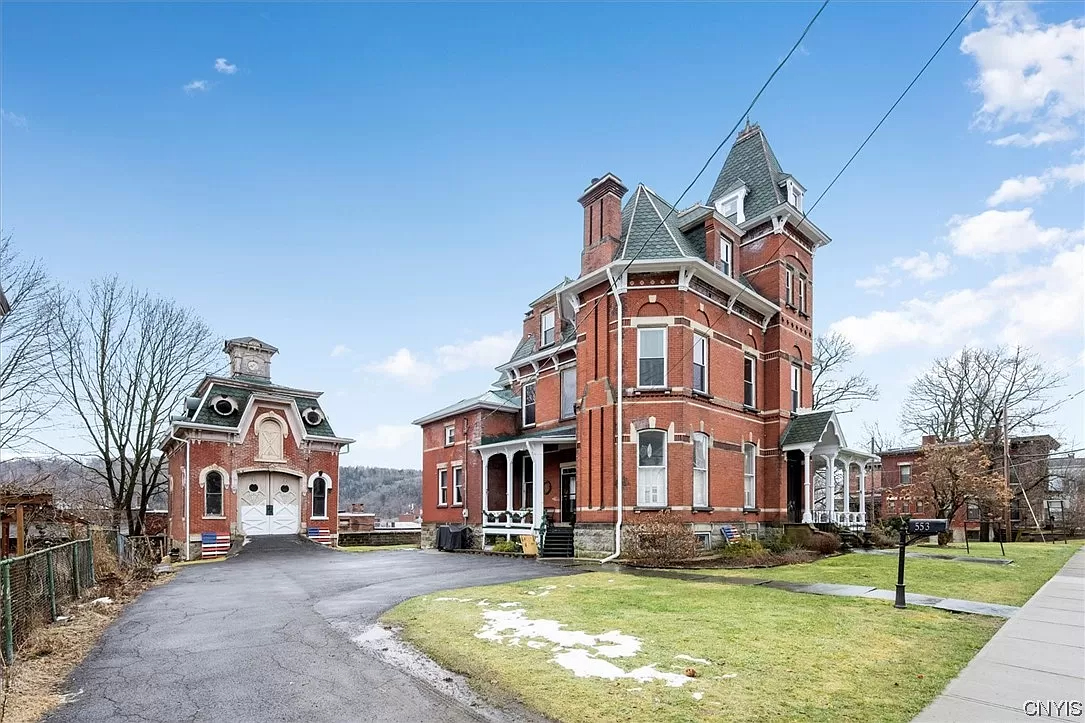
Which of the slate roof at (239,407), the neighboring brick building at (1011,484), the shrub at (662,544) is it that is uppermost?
the slate roof at (239,407)

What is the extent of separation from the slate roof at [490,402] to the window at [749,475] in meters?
10.1

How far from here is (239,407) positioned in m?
29.2

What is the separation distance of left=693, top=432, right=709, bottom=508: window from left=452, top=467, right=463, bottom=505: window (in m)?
11.9

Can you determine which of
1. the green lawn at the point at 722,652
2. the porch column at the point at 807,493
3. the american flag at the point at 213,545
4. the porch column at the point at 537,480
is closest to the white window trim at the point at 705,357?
the porch column at the point at 807,493

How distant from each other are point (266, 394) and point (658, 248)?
19.3m

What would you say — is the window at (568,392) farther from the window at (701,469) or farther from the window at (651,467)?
the window at (701,469)

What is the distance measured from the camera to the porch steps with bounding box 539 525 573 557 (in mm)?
21953

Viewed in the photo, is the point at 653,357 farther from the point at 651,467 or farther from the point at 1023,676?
the point at 1023,676

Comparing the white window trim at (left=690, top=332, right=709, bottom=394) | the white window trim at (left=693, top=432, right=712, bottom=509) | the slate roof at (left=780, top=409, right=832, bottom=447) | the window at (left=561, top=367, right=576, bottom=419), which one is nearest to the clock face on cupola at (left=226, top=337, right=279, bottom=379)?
the window at (left=561, top=367, right=576, bottom=419)

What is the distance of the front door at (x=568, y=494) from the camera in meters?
25.4

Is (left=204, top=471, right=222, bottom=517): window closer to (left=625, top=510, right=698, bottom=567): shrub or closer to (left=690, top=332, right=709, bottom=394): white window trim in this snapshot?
(left=625, top=510, right=698, bottom=567): shrub

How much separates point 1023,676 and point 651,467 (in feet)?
46.3

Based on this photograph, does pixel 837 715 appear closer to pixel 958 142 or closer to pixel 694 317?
pixel 958 142

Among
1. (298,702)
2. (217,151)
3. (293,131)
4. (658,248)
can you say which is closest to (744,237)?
(658,248)
